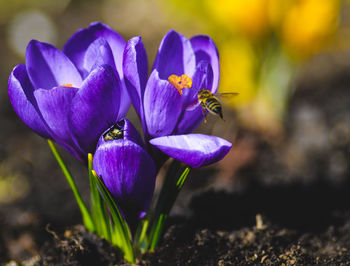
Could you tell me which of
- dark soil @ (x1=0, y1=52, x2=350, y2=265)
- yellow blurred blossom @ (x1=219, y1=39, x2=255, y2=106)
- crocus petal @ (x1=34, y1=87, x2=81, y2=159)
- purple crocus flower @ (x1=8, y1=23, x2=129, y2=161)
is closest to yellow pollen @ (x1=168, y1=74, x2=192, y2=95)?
purple crocus flower @ (x1=8, y1=23, x2=129, y2=161)

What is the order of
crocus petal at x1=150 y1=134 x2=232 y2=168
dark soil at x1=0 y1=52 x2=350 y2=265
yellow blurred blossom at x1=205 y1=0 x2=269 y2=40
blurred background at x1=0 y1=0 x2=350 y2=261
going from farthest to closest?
yellow blurred blossom at x1=205 y1=0 x2=269 y2=40
blurred background at x1=0 y1=0 x2=350 y2=261
dark soil at x1=0 y1=52 x2=350 y2=265
crocus petal at x1=150 y1=134 x2=232 y2=168

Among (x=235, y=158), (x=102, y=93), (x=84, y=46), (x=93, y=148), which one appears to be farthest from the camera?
(x=235, y=158)

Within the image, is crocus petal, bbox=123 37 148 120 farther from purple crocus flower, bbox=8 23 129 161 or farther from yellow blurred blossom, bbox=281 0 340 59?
yellow blurred blossom, bbox=281 0 340 59

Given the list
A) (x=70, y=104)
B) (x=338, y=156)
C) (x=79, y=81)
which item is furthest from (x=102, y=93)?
(x=338, y=156)

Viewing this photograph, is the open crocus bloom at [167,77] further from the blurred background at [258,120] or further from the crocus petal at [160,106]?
the blurred background at [258,120]

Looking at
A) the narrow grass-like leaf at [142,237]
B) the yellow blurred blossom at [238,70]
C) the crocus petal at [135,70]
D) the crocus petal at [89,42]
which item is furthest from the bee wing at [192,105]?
the yellow blurred blossom at [238,70]

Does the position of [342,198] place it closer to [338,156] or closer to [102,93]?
[338,156]
